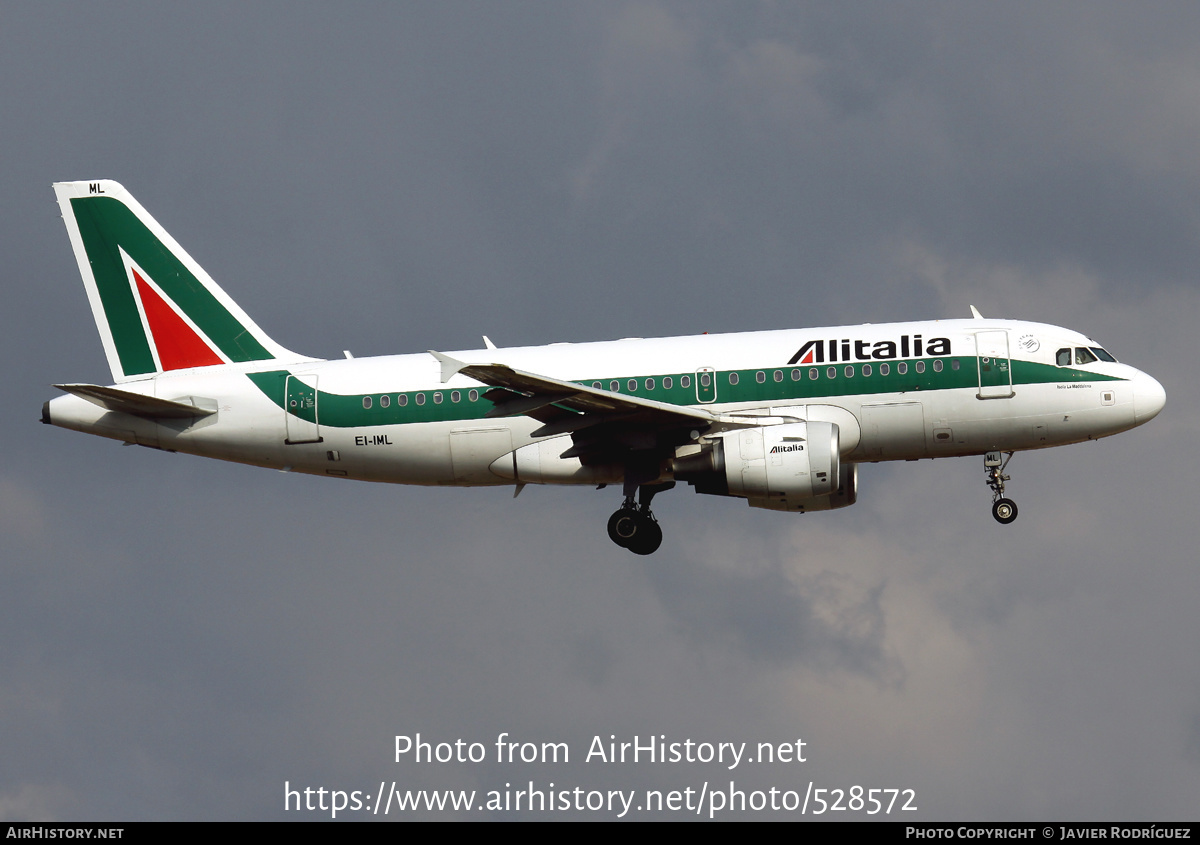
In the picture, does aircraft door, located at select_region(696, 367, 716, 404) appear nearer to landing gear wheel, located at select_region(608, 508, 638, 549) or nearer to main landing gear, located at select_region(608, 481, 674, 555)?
main landing gear, located at select_region(608, 481, 674, 555)

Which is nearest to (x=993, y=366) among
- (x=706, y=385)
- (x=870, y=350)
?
(x=870, y=350)

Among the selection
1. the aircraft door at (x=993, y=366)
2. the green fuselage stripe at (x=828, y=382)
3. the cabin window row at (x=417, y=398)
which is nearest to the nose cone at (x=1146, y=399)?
the green fuselage stripe at (x=828, y=382)

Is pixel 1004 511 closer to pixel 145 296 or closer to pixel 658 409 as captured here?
pixel 658 409

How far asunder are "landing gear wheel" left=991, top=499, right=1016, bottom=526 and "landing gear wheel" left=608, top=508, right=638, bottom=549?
1053 centimetres

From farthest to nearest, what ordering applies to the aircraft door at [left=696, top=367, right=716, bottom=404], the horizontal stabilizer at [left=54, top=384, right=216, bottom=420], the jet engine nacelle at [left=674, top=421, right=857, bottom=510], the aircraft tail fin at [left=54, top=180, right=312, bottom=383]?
the aircraft tail fin at [left=54, top=180, right=312, bottom=383]
the horizontal stabilizer at [left=54, top=384, right=216, bottom=420]
the aircraft door at [left=696, top=367, right=716, bottom=404]
the jet engine nacelle at [left=674, top=421, right=857, bottom=510]

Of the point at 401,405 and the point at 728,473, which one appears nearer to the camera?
the point at 728,473

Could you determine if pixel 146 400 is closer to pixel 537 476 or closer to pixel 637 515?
pixel 537 476

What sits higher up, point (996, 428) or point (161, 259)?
point (161, 259)

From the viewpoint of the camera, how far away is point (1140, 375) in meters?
42.1

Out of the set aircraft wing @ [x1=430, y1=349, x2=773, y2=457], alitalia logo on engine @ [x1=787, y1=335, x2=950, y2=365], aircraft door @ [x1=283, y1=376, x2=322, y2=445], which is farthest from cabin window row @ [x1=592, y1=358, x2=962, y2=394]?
aircraft door @ [x1=283, y1=376, x2=322, y2=445]

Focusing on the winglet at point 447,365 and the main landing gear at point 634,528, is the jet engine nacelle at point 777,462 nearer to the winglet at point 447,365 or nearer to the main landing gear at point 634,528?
the main landing gear at point 634,528

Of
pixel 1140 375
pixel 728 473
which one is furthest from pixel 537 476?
pixel 1140 375

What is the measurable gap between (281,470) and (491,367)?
11209 millimetres

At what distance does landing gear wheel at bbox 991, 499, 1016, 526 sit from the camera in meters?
42.9
